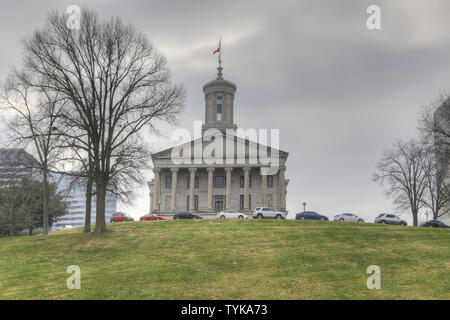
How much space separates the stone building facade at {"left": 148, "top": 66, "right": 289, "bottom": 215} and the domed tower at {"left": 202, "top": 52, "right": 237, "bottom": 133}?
1556 cm

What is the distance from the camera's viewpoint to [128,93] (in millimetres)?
31828

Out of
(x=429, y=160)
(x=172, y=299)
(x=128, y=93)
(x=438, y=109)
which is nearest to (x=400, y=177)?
(x=429, y=160)

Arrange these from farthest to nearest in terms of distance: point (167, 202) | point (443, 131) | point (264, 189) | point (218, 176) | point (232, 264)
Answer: point (218, 176) → point (167, 202) → point (264, 189) → point (443, 131) → point (232, 264)

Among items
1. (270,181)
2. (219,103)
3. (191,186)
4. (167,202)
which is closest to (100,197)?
(191,186)

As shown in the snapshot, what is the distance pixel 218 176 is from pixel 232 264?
50530 mm

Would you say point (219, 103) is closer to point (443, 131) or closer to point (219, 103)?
point (219, 103)

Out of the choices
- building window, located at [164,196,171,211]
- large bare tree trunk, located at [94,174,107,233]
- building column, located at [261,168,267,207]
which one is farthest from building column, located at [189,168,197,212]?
large bare tree trunk, located at [94,174,107,233]

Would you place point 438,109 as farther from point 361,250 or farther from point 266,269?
point 266,269

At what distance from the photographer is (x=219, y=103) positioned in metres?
86.5

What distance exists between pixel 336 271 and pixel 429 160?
4033 cm

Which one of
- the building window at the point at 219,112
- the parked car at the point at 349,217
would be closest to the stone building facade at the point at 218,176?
the parked car at the point at 349,217

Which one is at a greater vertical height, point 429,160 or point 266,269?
point 429,160

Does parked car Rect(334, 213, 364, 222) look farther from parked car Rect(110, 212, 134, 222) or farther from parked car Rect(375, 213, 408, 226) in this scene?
parked car Rect(110, 212, 134, 222)

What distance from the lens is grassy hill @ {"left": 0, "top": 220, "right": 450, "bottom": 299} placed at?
664 inches
